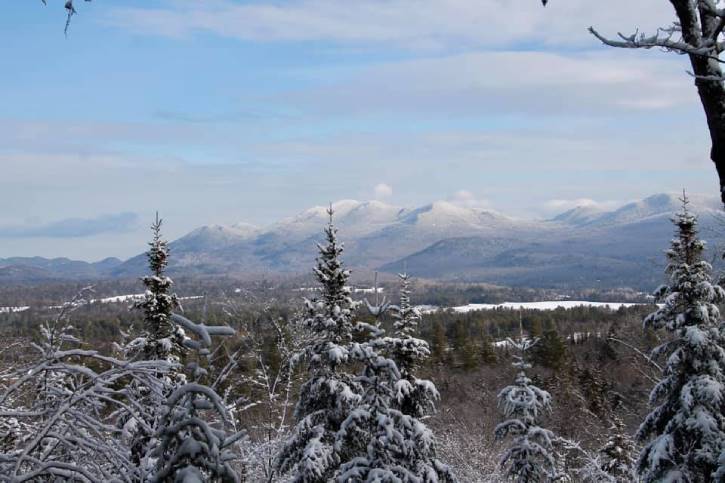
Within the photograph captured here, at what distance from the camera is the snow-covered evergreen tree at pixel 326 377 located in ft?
45.5

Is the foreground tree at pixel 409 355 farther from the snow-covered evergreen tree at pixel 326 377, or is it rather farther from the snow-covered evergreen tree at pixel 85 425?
the snow-covered evergreen tree at pixel 85 425

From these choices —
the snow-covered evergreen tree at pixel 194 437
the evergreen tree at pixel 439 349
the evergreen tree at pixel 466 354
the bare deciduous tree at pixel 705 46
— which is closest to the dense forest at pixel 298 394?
the snow-covered evergreen tree at pixel 194 437

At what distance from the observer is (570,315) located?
358ft

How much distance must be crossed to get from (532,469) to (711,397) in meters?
5.81

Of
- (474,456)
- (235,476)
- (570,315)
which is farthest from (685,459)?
(570,315)

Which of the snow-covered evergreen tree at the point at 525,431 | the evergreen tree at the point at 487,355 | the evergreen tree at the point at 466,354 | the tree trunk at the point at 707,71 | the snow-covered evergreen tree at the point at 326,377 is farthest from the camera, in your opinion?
the evergreen tree at the point at 487,355

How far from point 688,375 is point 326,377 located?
834 cm

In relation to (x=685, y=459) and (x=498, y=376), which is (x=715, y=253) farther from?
(x=498, y=376)

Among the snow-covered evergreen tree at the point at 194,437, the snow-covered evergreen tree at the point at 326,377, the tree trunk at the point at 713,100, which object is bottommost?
the snow-covered evergreen tree at the point at 326,377

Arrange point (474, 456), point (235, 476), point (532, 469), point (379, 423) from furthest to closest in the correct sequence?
point (474, 456) < point (532, 469) < point (379, 423) < point (235, 476)

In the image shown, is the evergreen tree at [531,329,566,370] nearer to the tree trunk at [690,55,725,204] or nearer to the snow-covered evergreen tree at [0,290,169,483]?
the tree trunk at [690,55,725,204]

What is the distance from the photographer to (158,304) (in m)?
16.0

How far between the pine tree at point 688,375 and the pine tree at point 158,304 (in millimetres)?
11537

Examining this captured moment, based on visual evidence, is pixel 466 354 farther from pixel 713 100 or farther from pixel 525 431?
pixel 713 100
